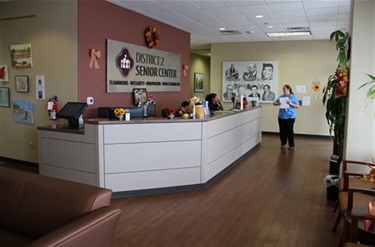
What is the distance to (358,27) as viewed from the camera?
3.96 meters

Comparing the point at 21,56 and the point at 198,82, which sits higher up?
the point at 21,56

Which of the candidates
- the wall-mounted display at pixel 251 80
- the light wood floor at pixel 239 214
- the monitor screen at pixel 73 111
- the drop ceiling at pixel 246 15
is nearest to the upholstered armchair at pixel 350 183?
the light wood floor at pixel 239 214

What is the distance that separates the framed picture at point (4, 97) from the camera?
21.1ft

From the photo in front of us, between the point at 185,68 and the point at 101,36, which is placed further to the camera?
the point at 185,68

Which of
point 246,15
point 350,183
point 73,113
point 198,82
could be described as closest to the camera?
point 350,183

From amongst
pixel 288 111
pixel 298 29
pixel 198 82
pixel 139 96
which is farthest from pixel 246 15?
pixel 198 82

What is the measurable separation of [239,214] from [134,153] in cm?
159

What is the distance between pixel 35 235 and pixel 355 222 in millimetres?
2287

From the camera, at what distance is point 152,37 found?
7.41 meters

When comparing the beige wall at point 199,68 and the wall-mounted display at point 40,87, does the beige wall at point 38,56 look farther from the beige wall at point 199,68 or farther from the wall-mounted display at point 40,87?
the beige wall at point 199,68

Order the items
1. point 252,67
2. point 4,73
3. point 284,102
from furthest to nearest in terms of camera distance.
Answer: point 252,67, point 284,102, point 4,73

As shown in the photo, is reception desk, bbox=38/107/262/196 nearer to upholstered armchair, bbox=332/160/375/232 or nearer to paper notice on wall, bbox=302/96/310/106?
upholstered armchair, bbox=332/160/375/232

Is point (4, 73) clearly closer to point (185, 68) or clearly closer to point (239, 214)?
point (185, 68)

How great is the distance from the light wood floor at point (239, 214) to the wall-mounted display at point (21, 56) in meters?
3.28
